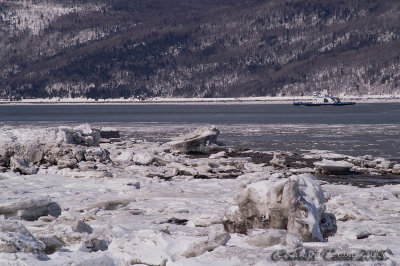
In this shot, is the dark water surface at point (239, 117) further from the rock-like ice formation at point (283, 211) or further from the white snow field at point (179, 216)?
the rock-like ice formation at point (283, 211)

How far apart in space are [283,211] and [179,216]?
305 centimetres

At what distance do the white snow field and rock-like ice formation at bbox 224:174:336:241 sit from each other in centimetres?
2

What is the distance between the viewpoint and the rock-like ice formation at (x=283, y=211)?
34.1 feet

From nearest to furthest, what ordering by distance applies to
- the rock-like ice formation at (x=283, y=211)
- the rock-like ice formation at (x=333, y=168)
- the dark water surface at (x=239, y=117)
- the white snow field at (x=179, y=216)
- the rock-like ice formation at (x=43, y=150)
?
the white snow field at (x=179, y=216)
the rock-like ice formation at (x=283, y=211)
the rock-like ice formation at (x=43, y=150)
the rock-like ice formation at (x=333, y=168)
the dark water surface at (x=239, y=117)

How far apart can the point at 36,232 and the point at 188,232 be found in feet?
9.23

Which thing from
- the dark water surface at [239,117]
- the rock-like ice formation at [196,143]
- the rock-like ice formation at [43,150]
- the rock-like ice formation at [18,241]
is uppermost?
the rock-like ice formation at [18,241]

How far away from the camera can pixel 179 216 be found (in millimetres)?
12961

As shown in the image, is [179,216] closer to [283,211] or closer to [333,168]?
[283,211]

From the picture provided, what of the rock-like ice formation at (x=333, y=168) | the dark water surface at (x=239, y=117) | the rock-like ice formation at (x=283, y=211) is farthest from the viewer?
the dark water surface at (x=239, y=117)

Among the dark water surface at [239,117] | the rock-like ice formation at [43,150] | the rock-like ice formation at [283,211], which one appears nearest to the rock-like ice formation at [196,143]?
the rock-like ice formation at [43,150]

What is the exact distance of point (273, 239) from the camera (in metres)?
9.70

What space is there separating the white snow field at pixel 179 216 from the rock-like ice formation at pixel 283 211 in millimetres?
19

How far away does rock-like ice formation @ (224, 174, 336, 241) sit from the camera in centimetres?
1041

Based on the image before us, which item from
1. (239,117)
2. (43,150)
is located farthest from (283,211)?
(239,117)
